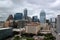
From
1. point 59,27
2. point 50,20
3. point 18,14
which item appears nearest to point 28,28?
point 59,27

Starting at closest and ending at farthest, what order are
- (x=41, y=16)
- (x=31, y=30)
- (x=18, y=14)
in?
(x=31, y=30), (x=18, y=14), (x=41, y=16)

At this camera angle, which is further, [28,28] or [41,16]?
[41,16]

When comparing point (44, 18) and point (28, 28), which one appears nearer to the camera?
point (28, 28)

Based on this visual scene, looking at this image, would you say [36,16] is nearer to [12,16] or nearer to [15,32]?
[12,16]

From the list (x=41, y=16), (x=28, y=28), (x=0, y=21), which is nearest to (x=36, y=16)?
(x=41, y=16)

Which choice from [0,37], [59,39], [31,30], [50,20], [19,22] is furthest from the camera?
[50,20]

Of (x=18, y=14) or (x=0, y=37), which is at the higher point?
(x=18, y=14)

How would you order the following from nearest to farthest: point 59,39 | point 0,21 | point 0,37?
point 59,39 → point 0,37 → point 0,21

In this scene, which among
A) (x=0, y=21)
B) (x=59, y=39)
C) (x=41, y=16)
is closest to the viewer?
(x=59, y=39)

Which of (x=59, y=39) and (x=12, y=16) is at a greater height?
(x=12, y=16)
